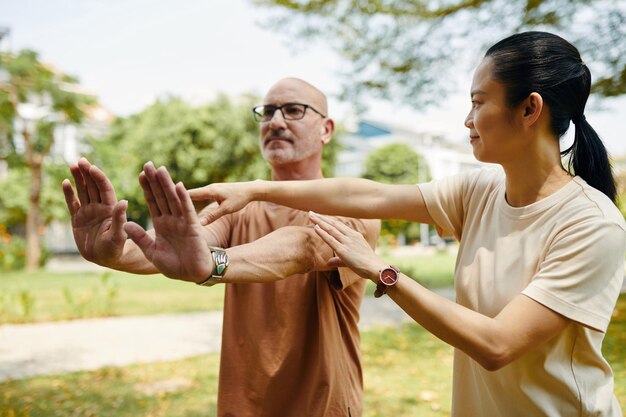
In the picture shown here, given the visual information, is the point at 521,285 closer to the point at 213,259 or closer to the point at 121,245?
the point at 213,259

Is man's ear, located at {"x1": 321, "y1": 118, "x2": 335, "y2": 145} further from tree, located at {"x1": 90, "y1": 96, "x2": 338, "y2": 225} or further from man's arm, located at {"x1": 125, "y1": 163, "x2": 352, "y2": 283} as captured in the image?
tree, located at {"x1": 90, "y1": 96, "x2": 338, "y2": 225}

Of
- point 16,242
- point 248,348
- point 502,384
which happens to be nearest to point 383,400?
point 248,348

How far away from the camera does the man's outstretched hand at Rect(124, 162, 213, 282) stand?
1.39 meters

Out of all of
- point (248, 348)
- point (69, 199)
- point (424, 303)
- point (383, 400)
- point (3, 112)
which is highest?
A: point (3, 112)

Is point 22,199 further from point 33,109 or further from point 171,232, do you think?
point 171,232

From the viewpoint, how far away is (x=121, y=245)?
1.63m

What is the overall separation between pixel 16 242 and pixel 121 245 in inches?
712

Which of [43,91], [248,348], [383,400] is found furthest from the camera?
[43,91]

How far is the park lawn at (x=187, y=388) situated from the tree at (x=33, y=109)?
10379mm

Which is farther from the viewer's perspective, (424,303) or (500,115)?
(500,115)

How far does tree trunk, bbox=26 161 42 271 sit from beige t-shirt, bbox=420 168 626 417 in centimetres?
1572

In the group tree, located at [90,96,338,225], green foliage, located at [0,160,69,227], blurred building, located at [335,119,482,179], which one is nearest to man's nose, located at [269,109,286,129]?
tree, located at [90,96,338,225]

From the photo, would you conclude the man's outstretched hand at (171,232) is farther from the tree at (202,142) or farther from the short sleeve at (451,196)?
the tree at (202,142)

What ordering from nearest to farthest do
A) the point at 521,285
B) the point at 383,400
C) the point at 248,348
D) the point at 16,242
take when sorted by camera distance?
the point at 521,285, the point at 248,348, the point at 383,400, the point at 16,242
